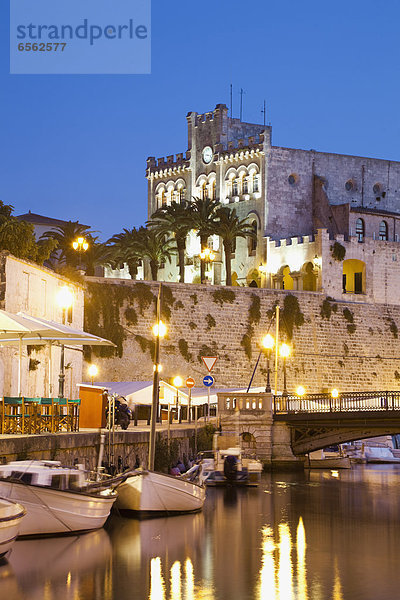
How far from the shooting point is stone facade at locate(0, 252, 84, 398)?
30.1 metres

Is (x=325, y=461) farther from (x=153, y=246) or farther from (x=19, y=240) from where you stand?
(x=153, y=246)

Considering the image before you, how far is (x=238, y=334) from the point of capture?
51.6 meters

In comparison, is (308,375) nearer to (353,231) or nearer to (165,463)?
(353,231)

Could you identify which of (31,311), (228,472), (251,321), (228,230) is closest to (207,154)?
(228,230)

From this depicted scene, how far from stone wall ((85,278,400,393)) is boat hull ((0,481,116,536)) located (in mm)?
28282

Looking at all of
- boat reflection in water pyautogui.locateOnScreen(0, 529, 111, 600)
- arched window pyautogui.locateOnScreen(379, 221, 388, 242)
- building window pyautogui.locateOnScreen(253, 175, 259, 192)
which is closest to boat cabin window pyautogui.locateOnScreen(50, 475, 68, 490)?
boat reflection in water pyautogui.locateOnScreen(0, 529, 111, 600)

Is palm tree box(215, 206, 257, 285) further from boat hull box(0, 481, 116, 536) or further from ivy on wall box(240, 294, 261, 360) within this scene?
boat hull box(0, 481, 116, 536)

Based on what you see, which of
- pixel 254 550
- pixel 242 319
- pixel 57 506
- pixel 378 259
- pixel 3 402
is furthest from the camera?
pixel 378 259

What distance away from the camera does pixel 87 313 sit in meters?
47.4

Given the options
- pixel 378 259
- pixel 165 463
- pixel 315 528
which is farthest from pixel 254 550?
pixel 378 259

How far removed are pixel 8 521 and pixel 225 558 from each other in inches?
179

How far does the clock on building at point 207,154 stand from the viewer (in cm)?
6981

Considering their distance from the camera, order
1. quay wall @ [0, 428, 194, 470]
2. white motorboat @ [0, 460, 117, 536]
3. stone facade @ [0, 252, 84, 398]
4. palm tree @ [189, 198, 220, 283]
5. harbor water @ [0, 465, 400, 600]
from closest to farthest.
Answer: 1. harbor water @ [0, 465, 400, 600]
2. white motorboat @ [0, 460, 117, 536]
3. quay wall @ [0, 428, 194, 470]
4. stone facade @ [0, 252, 84, 398]
5. palm tree @ [189, 198, 220, 283]

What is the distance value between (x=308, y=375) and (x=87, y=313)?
481 inches
